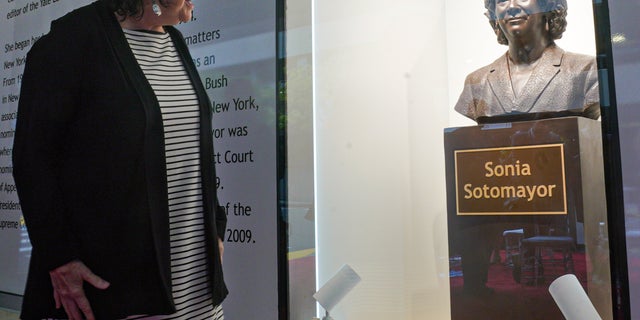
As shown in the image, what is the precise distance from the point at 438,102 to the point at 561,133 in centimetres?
75

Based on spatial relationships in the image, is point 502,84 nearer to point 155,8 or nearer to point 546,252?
point 546,252

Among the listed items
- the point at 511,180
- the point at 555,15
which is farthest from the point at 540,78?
the point at 511,180

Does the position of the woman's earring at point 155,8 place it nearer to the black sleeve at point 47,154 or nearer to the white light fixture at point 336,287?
the black sleeve at point 47,154

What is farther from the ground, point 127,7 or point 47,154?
point 127,7

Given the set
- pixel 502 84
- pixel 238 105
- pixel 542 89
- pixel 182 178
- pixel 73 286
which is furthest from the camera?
pixel 238 105

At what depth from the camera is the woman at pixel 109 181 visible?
1352 millimetres

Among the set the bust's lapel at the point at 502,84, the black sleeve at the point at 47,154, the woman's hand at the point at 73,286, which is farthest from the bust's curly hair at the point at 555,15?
the woman's hand at the point at 73,286

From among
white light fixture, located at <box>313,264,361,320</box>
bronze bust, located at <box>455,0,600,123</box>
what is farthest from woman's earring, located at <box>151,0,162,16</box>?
bronze bust, located at <box>455,0,600,123</box>

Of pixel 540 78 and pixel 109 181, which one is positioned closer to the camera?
pixel 109 181

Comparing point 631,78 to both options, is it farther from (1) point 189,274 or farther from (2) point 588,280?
(1) point 189,274

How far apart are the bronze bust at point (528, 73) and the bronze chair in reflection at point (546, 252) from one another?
409 millimetres

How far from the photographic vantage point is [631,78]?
1848mm

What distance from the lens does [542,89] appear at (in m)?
2.24

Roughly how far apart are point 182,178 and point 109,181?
18cm
